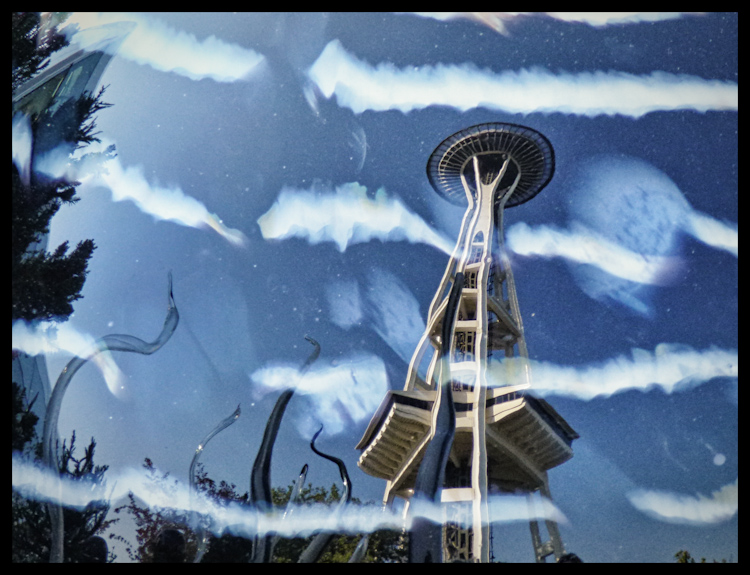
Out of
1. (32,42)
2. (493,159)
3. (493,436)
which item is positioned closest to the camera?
(32,42)

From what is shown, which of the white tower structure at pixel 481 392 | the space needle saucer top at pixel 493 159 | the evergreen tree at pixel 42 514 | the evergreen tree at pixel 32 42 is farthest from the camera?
the space needle saucer top at pixel 493 159

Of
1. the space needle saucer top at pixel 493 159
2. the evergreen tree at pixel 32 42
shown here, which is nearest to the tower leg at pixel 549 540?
the space needle saucer top at pixel 493 159

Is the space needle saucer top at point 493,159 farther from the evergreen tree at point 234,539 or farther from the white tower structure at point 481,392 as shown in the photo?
the evergreen tree at point 234,539

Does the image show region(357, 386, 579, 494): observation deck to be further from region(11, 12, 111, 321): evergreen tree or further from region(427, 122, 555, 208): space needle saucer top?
region(11, 12, 111, 321): evergreen tree

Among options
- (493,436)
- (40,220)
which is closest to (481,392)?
(493,436)

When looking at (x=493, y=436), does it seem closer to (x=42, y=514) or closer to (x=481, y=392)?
(x=481, y=392)
